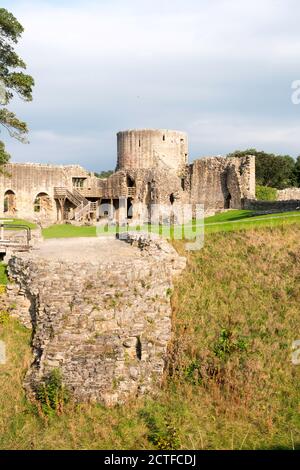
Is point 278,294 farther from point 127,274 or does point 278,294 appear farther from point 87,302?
point 87,302

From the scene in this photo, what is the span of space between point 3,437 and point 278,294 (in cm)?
863

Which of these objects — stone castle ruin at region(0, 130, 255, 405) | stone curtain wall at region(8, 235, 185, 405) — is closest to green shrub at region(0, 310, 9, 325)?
stone castle ruin at region(0, 130, 255, 405)

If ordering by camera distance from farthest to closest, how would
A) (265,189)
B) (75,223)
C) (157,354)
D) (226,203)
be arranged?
(265,189) < (226,203) < (75,223) < (157,354)

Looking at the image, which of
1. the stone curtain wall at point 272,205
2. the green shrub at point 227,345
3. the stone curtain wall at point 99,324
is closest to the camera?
the stone curtain wall at point 99,324

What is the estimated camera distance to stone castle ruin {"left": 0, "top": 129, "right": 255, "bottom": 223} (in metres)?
39.2

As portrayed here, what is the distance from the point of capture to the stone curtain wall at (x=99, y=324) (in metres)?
13.6

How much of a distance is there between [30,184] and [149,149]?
10.3m

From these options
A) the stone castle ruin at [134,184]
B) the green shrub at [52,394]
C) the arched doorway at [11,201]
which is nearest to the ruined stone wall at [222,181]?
the stone castle ruin at [134,184]

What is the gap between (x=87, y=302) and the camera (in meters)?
14.5

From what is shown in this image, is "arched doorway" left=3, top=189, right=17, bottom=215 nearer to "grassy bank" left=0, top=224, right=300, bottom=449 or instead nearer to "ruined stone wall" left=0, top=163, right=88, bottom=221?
"ruined stone wall" left=0, top=163, right=88, bottom=221

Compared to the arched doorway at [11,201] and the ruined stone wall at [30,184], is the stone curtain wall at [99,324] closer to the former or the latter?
the ruined stone wall at [30,184]
